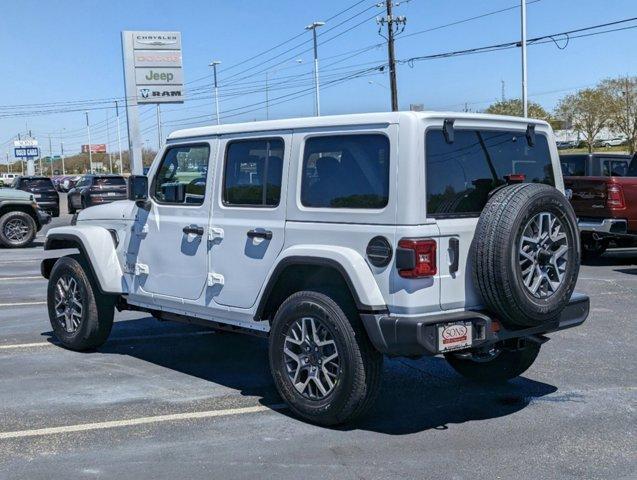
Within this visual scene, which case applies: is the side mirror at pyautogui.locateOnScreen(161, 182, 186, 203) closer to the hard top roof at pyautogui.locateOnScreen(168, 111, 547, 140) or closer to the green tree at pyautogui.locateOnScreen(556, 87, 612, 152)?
the hard top roof at pyautogui.locateOnScreen(168, 111, 547, 140)

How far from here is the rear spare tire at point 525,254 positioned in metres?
4.50

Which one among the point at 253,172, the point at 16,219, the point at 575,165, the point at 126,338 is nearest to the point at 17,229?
the point at 16,219

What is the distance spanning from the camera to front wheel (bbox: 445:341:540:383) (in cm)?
573

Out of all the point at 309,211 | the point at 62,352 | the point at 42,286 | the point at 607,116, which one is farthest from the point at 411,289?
the point at 607,116

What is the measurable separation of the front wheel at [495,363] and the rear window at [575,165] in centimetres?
927

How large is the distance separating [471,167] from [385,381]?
2015mm

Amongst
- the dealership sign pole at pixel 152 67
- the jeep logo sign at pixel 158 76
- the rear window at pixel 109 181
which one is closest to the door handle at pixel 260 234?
the rear window at pixel 109 181

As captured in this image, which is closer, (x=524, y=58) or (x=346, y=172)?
(x=346, y=172)

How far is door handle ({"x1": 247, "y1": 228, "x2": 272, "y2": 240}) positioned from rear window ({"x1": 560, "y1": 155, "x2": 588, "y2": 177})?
10.4 meters

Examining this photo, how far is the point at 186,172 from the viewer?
6.18m

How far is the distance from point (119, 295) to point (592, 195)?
29.2 ft

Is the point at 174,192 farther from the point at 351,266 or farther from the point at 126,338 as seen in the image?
the point at 126,338

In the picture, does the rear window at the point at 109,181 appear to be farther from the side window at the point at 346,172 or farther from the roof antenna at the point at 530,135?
the roof antenna at the point at 530,135

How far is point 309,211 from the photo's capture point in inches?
196
